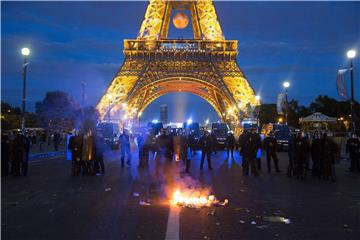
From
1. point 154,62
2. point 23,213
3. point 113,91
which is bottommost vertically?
point 23,213

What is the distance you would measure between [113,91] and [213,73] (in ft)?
40.2

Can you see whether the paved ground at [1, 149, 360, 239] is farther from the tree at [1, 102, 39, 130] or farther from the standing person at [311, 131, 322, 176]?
the tree at [1, 102, 39, 130]

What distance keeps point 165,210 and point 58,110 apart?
7209 cm

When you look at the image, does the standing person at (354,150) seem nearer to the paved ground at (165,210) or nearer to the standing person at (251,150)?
the paved ground at (165,210)

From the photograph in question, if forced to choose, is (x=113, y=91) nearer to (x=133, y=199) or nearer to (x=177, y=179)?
(x=177, y=179)

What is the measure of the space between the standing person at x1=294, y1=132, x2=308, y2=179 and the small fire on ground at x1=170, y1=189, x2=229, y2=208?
16.2 feet

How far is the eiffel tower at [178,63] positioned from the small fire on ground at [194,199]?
130ft

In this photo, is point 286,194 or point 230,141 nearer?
point 286,194

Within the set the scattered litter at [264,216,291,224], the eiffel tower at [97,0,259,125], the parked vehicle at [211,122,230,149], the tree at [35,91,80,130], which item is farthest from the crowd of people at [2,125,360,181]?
the tree at [35,91,80,130]

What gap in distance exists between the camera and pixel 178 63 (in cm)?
5481

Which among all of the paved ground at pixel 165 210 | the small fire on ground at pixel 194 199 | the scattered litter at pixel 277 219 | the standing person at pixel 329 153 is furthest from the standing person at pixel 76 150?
the scattered litter at pixel 277 219

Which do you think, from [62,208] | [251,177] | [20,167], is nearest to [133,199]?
[62,208]

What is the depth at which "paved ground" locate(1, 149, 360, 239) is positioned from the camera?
688 centimetres

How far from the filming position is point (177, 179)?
14398 millimetres
